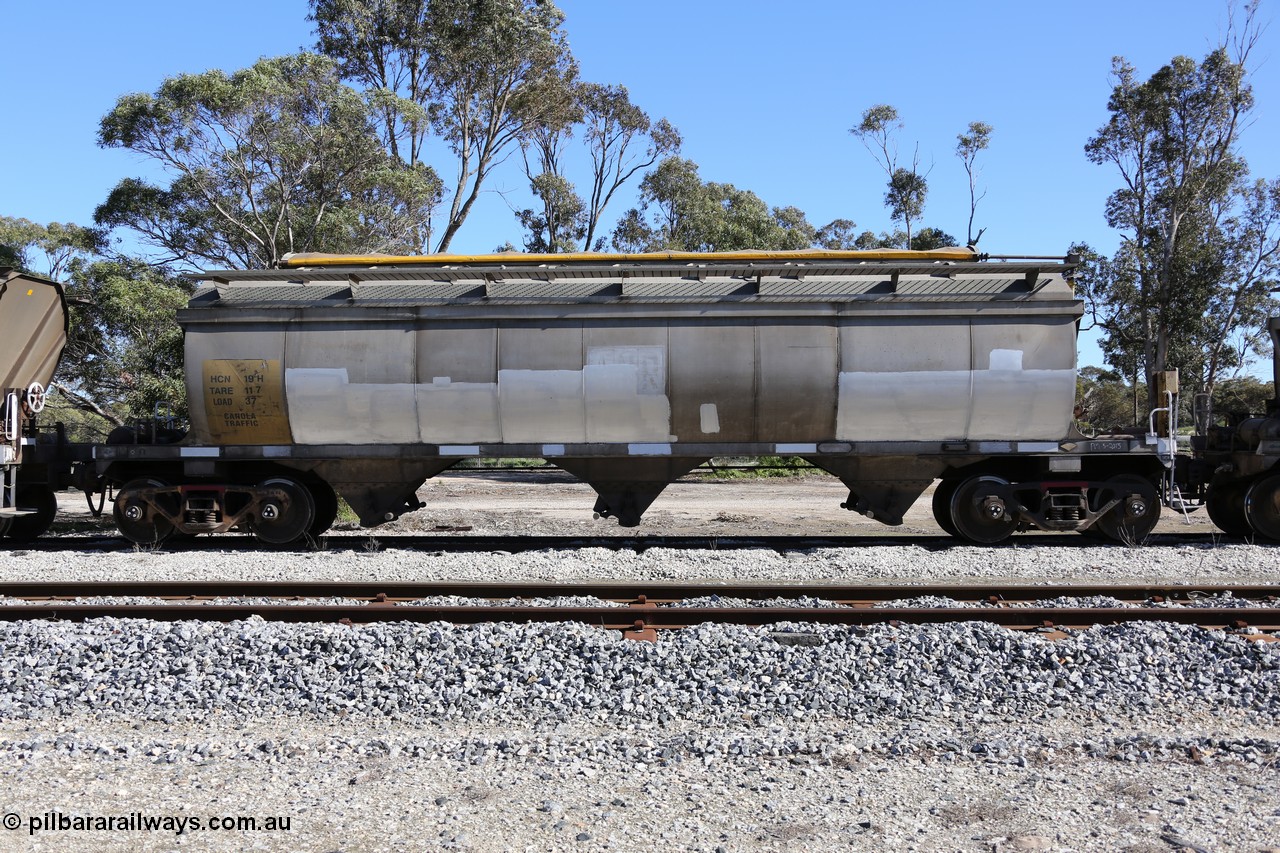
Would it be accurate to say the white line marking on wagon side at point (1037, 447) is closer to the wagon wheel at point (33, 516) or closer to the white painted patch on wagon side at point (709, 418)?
the white painted patch on wagon side at point (709, 418)

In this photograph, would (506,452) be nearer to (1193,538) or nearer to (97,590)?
(97,590)

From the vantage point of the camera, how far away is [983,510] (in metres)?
11.5

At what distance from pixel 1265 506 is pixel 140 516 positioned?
1526 centimetres

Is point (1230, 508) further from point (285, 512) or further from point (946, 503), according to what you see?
point (285, 512)

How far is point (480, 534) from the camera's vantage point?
14453mm

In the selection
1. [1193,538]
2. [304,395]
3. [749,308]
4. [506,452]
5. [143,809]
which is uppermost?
[749,308]

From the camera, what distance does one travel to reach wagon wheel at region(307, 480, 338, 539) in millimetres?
12172

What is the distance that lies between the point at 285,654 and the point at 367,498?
5655mm

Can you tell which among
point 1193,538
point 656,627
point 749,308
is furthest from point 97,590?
point 1193,538

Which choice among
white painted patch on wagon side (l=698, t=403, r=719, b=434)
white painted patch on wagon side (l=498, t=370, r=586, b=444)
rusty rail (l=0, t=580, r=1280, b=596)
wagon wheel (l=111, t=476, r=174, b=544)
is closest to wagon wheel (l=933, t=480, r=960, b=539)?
rusty rail (l=0, t=580, r=1280, b=596)

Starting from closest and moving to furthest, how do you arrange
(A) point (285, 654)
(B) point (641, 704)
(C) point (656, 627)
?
(B) point (641, 704) < (A) point (285, 654) < (C) point (656, 627)

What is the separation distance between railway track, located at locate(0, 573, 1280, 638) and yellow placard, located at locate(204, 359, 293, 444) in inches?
109

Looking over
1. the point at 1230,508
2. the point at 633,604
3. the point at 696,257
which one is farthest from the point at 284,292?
the point at 1230,508

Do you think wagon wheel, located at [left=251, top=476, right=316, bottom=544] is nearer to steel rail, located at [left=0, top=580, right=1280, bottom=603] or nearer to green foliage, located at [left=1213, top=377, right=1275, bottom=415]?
steel rail, located at [left=0, top=580, right=1280, bottom=603]
